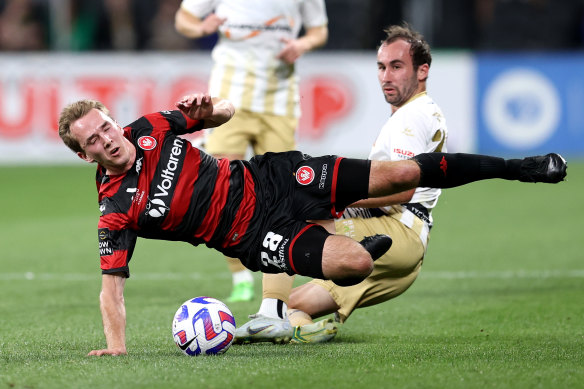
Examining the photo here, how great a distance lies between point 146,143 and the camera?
18.1 feet

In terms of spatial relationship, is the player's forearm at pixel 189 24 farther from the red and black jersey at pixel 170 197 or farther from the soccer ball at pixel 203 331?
the soccer ball at pixel 203 331

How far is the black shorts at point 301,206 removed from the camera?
5.39 metres

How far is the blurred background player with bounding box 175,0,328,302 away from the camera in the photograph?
7734mm

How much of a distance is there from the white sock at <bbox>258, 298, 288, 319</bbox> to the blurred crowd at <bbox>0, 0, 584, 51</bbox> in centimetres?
1186

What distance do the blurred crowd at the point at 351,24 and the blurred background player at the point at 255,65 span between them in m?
9.46

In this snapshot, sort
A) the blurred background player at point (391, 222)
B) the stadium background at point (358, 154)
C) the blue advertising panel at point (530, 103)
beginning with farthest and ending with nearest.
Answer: the blue advertising panel at point (530, 103) < the blurred background player at point (391, 222) < the stadium background at point (358, 154)

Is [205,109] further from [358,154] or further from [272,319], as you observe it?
[358,154]

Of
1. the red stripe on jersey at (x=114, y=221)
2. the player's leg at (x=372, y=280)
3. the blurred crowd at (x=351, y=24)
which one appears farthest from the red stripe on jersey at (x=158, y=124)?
the blurred crowd at (x=351, y=24)

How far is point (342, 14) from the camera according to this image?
58.5ft

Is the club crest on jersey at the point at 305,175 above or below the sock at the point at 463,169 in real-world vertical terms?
below

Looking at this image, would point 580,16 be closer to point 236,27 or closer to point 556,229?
point 556,229

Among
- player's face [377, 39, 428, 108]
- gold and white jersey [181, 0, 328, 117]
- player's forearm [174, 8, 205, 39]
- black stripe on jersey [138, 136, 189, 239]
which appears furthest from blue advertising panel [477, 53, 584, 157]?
black stripe on jersey [138, 136, 189, 239]

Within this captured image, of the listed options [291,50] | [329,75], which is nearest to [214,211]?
[291,50]

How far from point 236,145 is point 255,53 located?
0.75 m
